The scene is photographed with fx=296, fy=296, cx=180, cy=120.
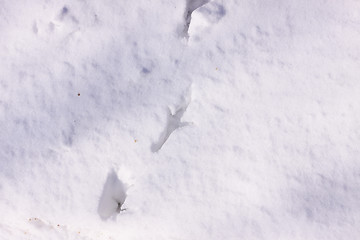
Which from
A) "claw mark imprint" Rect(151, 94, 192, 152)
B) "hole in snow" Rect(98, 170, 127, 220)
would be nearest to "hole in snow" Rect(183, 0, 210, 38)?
"claw mark imprint" Rect(151, 94, 192, 152)

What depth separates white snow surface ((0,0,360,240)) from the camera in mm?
1445

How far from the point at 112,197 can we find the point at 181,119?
529 millimetres

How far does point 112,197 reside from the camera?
1.51m

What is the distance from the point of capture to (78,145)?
147cm

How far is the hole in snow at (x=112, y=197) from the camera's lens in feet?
4.85

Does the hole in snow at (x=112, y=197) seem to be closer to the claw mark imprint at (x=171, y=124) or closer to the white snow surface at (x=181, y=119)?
the white snow surface at (x=181, y=119)

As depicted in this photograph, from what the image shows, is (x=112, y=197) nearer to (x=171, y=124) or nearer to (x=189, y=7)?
(x=171, y=124)

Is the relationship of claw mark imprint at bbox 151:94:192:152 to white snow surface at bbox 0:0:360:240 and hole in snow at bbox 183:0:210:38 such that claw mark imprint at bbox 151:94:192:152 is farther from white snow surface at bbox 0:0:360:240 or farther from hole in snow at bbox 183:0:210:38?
hole in snow at bbox 183:0:210:38

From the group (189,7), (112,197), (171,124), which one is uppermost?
(189,7)

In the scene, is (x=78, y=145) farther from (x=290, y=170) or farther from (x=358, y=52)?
(x=358, y=52)

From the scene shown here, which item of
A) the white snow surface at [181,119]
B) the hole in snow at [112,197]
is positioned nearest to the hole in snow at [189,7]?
the white snow surface at [181,119]

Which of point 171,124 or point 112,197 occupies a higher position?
point 171,124

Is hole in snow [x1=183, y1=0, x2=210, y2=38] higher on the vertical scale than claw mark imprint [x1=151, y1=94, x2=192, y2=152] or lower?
higher

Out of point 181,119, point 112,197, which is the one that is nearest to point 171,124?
point 181,119
